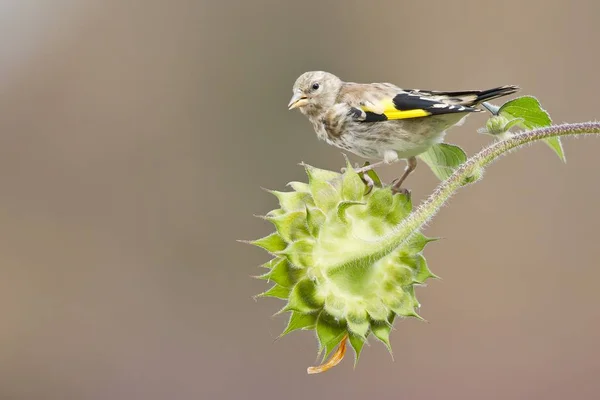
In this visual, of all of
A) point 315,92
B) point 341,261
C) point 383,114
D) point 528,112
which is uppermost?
point 315,92

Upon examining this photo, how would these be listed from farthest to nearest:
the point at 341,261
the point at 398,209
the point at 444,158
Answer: the point at 444,158, the point at 398,209, the point at 341,261

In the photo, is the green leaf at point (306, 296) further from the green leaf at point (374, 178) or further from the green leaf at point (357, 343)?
the green leaf at point (374, 178)

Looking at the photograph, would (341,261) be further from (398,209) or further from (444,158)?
(444,158)

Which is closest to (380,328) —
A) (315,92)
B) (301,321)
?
(301,321)

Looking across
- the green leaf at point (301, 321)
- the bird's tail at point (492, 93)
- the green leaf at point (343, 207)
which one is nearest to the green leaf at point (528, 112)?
the bird's tail at point (492, 93)

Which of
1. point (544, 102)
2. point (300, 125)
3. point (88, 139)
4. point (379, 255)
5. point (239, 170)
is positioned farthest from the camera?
point (88, 139)

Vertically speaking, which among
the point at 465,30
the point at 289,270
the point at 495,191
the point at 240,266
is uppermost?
the point at 465,30

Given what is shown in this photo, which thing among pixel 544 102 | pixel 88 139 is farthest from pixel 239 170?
pixel 544 102

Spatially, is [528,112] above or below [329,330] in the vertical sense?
above

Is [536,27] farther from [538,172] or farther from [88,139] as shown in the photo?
[88,139]
